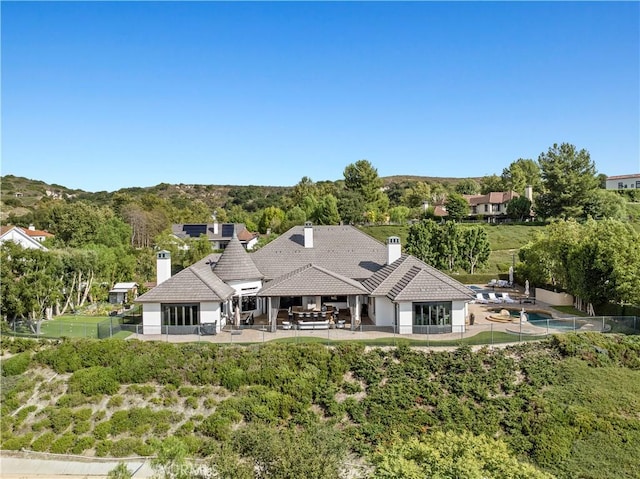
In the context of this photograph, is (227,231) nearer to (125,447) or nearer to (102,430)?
(102,430)

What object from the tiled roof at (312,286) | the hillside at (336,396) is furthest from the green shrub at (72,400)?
the tiled roof at (312,286)

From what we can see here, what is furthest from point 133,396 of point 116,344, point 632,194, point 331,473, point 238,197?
point 238,197

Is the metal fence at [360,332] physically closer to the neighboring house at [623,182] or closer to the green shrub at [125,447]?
the green shrub at [125,447]

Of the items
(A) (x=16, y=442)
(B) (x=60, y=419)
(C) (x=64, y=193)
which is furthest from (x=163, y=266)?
(C) (x=64, y=193)

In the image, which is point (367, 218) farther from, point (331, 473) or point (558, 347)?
point (331, 473)

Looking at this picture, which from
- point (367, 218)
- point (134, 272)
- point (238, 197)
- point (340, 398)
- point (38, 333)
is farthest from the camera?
point (238, 197)

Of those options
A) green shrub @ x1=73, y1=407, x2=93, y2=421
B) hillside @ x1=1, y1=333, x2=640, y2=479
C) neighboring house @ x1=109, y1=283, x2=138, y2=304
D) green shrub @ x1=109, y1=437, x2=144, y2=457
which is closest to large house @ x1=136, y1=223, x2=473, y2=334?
hillside @ x1=1, y1=333, x2=640, y2=479
